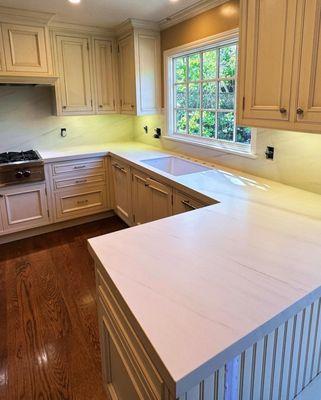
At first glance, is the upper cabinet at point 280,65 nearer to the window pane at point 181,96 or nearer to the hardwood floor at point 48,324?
the window pane at point 181,96

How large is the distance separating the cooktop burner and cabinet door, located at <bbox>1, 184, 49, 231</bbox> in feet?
0.93

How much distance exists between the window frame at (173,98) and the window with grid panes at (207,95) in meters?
0.02

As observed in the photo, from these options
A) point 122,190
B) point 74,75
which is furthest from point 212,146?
point 74,75

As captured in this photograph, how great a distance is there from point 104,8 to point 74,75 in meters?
0.89

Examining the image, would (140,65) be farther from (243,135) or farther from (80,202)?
(80,202)

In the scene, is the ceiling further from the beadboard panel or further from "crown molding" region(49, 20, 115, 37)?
the beadboard panel

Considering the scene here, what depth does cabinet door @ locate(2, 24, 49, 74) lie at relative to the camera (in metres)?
2.95

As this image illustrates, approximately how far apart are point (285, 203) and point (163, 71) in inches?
92.2

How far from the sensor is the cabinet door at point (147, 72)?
3336 mm

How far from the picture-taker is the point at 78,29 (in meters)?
3.38

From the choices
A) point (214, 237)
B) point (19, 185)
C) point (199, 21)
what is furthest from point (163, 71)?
point (214, 237)

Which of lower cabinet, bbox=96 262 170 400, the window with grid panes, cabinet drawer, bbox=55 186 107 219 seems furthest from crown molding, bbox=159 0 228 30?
lower cabinet, bbox=96 262 170 400

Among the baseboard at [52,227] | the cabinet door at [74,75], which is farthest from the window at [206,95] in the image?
the baseboard at [52,227]

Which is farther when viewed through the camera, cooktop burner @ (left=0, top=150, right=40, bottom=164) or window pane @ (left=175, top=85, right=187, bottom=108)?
window pane @ (left=175, top=85, right=187, bottom=108)
